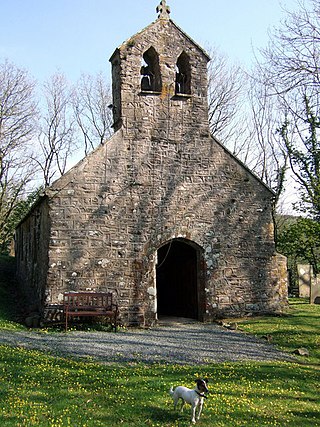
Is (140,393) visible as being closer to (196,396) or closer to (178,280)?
(196,396)

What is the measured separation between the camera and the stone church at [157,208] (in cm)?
1412

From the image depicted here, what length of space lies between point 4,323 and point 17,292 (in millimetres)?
6730

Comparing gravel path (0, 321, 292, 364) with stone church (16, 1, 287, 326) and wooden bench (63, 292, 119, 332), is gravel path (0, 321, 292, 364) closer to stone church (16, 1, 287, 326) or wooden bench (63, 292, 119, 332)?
wooden bench (63, 292, 119, 332)

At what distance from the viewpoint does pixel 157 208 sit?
1493 cm

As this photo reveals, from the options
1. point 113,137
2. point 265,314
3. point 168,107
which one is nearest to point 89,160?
point 113,137

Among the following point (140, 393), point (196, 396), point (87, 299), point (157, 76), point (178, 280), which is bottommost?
point (140, 393)

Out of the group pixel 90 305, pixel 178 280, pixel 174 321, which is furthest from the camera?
pixel 178 280

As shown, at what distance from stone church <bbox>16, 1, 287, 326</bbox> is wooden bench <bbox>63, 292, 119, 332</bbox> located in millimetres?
279

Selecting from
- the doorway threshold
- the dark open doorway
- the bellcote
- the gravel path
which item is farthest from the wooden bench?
the bellcote

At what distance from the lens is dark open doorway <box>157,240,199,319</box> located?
648 inches

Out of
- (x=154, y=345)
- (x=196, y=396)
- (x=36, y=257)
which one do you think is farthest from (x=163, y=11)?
(x=196, y=396)

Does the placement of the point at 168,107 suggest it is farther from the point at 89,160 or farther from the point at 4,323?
the point at 4,323

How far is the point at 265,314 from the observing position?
51.5 ft

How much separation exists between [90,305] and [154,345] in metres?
2.83
